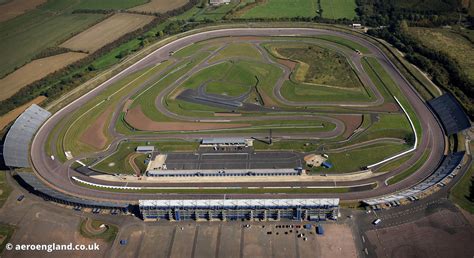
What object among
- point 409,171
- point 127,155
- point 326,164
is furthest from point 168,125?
point 409,171

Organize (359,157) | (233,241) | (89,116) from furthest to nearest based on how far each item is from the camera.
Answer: (89,116)
(359,157)
(233,241)

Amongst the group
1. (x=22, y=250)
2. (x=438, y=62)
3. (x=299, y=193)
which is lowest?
(x=22, y=250)

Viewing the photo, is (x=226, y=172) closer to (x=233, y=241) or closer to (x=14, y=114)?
(x=233, y=241)

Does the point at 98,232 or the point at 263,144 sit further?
the point at 263,144

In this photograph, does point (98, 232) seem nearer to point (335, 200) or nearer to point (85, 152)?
point (85, 152)

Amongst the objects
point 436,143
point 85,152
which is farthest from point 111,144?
point 436,143

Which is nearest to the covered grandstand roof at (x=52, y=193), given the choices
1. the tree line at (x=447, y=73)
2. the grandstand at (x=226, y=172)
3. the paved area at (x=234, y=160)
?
the grandstand at (x=226, y=172)

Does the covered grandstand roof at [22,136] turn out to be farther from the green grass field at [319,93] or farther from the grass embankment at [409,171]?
the grass embankment at [409,171]
